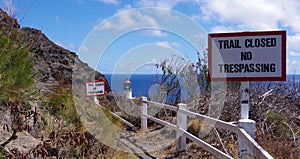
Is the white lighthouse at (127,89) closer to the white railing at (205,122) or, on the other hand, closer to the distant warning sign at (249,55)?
the white railing at (205,122)

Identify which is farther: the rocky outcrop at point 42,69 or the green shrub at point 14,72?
the rocky outcrop at point 42,69

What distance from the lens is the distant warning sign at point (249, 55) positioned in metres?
4.12

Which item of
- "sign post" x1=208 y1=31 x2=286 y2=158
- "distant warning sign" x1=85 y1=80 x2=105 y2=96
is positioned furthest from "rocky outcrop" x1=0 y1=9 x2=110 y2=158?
"sign post" x1=208 y1=31 x2=286 y2=158

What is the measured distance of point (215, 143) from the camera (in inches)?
265

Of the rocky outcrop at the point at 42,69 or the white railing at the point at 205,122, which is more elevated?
the rocky outcrop at the point at 42,69

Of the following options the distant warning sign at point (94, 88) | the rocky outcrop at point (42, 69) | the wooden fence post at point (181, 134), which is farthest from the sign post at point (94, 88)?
the wooden fence post at point (181, 134)

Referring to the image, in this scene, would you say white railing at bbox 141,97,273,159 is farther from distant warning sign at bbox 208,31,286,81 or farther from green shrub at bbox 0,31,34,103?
green shrub at bbox 0,31,34,103

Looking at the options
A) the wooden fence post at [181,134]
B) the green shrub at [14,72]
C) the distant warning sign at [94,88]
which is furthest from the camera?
the distant warning sign at [94,88]

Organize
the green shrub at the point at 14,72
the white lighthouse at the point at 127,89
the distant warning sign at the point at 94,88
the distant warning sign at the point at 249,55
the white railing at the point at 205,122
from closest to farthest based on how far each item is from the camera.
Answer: the white railing at the point at 205,122 < the distant warning sign at the point at 249,55 < the green shrub at the point at 14,72 < the distant warning sign at the point at 94,88 < the white lighthouse at the point at 127,89

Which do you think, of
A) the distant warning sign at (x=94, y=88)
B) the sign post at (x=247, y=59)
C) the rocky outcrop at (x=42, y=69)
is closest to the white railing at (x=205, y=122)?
the sign post at (x=247, y=59)

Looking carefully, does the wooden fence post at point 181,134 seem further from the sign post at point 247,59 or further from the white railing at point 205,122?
the sign post at point 247,59

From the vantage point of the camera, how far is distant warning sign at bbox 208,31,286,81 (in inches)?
162

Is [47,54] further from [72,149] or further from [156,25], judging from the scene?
[72,149]

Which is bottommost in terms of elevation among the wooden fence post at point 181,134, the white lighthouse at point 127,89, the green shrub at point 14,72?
the wooden fence post at point 181,134
